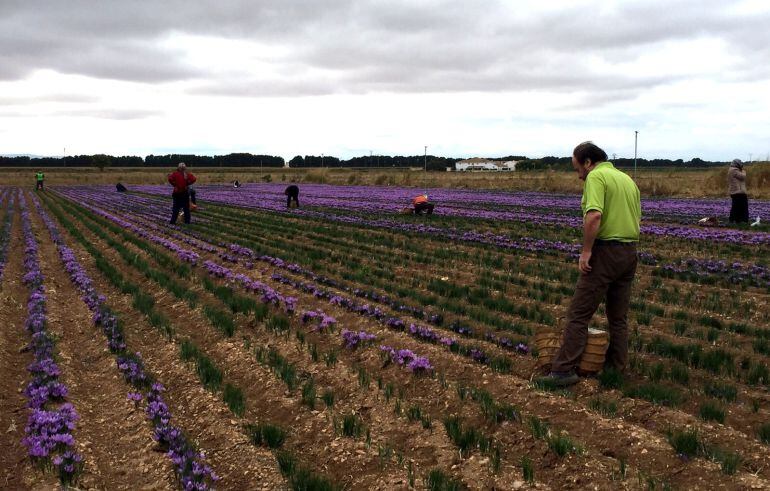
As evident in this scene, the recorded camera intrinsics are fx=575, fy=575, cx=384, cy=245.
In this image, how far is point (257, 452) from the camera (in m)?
5.16

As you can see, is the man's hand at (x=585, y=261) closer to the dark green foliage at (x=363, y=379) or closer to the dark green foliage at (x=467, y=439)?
the dark green foliage at (x=467, y=439)

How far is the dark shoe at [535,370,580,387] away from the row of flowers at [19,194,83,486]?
14.8 feet

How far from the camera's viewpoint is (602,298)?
237 inches

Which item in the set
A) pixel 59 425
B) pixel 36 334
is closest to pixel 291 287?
pixel 36 334

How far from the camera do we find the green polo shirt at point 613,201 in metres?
5.88

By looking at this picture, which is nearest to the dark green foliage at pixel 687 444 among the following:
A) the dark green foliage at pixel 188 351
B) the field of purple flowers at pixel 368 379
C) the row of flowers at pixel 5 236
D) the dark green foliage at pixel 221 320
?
the field of purple flowers at pixel 368 379

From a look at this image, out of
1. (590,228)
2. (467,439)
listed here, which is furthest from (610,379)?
(467,439)

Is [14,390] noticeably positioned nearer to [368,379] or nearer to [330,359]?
[330,359]

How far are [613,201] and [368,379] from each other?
10.7 ft

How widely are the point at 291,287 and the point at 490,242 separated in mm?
7649

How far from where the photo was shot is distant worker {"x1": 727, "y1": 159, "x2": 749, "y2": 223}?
18922 millimetres

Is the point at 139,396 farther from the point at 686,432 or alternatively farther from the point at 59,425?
the point at 686,432

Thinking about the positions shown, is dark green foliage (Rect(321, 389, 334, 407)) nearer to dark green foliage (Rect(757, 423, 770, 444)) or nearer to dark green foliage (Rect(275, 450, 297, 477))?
dark green foliage (Rect(275, 450, 297, 477))

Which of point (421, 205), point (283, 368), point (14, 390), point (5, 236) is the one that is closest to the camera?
point (14, 390)
